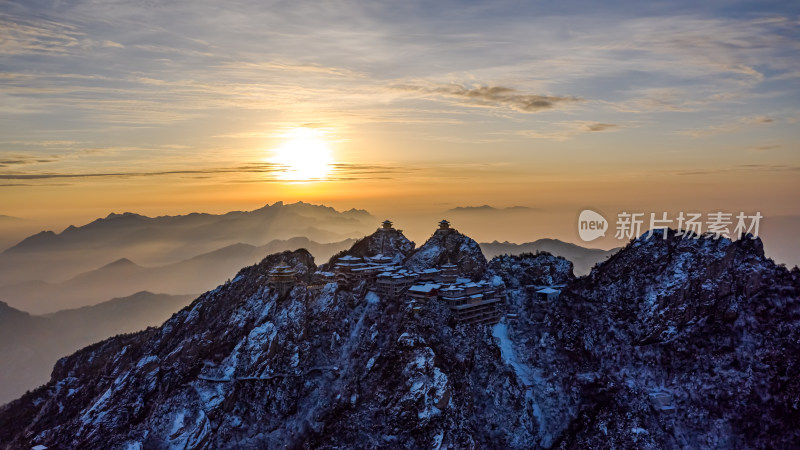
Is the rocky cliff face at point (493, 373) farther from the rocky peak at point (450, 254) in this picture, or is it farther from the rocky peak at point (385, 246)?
the rocky peak at point (385, 246)

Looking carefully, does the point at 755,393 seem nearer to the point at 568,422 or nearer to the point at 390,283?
the point at 568,422

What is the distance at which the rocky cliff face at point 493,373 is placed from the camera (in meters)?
94.6

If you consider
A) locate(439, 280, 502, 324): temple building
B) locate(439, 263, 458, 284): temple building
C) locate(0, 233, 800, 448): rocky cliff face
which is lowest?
locate(0, 233, 800, 448): rocky cliff face

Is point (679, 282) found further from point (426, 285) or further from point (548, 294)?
point (426, 285)

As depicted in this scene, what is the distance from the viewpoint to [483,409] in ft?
335

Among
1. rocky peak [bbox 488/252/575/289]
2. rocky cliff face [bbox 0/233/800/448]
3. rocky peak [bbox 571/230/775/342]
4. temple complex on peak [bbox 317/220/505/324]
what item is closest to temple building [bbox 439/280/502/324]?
temple complex on peak [bbox 317/220/505/324]

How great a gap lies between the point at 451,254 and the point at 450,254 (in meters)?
0.26

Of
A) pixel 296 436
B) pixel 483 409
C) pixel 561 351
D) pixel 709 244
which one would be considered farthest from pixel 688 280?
pixel 296 436

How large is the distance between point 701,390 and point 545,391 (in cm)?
2733

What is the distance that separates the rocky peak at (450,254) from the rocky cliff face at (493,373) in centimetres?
1681

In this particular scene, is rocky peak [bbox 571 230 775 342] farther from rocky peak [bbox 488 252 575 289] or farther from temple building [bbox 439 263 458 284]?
temple building [bbox 439 263 458 284]

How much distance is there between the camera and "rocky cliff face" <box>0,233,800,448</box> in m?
94.6

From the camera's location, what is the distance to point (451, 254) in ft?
462

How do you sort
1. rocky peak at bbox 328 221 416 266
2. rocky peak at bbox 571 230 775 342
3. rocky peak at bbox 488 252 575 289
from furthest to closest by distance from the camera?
1. rocky peak at bbox 328 221 416 266
2. rocky peak at bbox 488 252 575 289
3. rocky peak at bbox 571 230 775 342
